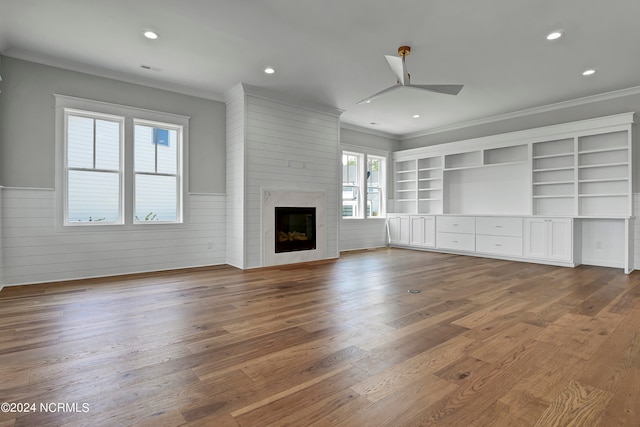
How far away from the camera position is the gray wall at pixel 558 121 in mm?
5441

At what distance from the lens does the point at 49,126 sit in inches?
173

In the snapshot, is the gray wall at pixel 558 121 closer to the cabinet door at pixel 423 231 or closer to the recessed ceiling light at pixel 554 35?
the cabinet door at pixel 423 231

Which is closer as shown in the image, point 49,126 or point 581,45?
point 581,45

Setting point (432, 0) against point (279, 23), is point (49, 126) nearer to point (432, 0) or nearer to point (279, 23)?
point (279, 23)

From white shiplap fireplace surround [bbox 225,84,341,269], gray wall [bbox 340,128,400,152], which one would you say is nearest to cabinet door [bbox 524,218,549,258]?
white shiplap fireplace surround [bbox 225,84,341,269]

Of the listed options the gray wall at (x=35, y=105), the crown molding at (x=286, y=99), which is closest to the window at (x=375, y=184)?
the crown molding at (x=286, y=99)

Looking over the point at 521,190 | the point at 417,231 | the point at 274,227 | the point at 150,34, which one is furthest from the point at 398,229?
the point at 150,34

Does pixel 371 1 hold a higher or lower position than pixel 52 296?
higher

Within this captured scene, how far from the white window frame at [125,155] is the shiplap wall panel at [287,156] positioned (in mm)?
1071

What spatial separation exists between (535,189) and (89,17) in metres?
7.43

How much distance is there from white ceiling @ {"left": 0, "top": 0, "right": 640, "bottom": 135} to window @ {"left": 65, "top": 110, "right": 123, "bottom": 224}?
2.42 ft

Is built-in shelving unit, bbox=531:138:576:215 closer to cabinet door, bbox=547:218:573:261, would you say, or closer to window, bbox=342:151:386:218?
cabinet door, bbox=547:218:573:261

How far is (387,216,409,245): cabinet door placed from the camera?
8250mm

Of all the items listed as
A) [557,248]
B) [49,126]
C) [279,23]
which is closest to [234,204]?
[49,126]
